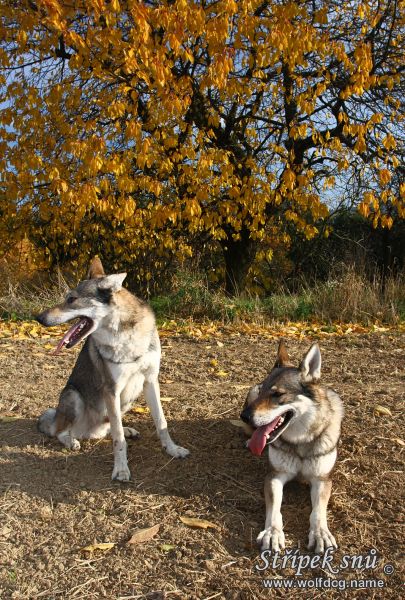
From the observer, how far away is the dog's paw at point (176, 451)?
3.96m

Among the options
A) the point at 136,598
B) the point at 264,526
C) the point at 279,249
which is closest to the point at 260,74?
the point at 279,249

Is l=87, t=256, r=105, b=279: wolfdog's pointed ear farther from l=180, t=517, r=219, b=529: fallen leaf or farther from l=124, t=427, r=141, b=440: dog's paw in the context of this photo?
l=180, t=517, r=219, b=529: fallen leaf

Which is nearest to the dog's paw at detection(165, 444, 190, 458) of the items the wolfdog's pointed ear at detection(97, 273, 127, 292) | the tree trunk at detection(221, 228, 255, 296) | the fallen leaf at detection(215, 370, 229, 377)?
the wolfdog's pointed ear at detection(97, 273, 127, 292)

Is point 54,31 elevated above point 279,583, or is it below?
above

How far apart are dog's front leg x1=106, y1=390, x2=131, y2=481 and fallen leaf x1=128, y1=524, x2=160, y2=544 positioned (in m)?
0.65

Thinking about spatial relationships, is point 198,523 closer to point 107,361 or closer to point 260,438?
point 260,438

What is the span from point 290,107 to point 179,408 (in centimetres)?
749

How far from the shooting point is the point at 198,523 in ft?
10.1

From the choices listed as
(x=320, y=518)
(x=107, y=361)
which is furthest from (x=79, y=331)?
(x=320, y=518)

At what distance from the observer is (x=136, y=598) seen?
2.54 meters

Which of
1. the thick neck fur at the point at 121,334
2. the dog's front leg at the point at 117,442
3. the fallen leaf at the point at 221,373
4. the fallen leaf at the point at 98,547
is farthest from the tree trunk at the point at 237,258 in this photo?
the fallen leaf at the point at 98,547

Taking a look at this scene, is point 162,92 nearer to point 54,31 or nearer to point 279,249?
point 54,31

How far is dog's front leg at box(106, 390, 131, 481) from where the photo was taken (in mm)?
3664

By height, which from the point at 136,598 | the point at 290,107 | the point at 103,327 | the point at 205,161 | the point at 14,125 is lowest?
the point at 136,598
